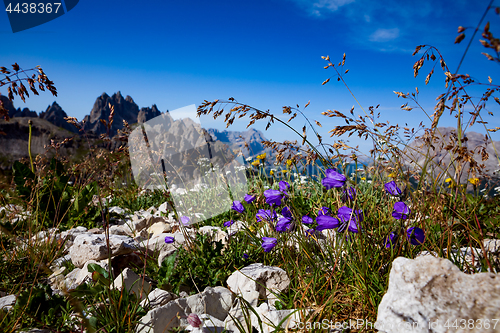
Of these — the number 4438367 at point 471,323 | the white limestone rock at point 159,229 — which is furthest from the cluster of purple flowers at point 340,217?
the white limestone rock at point 159,229

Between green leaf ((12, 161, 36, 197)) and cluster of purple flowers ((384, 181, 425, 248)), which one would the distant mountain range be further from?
cluster of purple flowers ((384, 181, 425, 248))

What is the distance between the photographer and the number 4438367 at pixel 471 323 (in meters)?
0.97

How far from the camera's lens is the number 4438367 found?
0.97 meters

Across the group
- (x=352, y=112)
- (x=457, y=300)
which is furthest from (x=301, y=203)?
(x=457, y=300)

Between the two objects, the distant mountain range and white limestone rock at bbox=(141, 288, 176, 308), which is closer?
white limestone rock at bbox=(141, 288, 176, 308)

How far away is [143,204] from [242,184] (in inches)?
77.7

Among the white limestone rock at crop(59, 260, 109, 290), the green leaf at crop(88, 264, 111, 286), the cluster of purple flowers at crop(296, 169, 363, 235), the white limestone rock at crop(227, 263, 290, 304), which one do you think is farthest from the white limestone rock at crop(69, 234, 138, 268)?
the cluster of purple flowers at crop(296, 169, 363, 235)

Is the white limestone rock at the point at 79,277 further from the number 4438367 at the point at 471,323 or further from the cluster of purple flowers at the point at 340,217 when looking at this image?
the number 4438367 at the point at 471,323

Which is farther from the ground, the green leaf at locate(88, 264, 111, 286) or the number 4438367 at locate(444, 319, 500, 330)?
the number 4438367 at locate(444, 319, 500, 330)

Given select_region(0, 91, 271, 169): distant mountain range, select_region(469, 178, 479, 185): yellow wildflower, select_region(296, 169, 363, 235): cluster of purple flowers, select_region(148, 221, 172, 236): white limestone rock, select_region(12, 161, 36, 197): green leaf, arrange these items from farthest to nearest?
select_region(0, 91, 271, 169): distant mountain range < select_region(12, 161, 36, 197): green leaf < select_region(148, 221, 172, 236): white limestone rock < select_region(469, 178, 479, 185): yellow wildflower < select_region(296, 169, 363, 235): cluster of purple flowers

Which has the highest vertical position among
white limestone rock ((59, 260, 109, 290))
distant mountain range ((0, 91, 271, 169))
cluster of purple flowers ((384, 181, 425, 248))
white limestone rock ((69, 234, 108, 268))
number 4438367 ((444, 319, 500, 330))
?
distant mountain range ((0, 91, 271, 169))

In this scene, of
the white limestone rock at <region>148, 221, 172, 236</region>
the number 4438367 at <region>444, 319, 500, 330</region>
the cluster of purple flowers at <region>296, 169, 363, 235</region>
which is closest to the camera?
the number 4438367 at <region>444, 319, 500, 330</region>

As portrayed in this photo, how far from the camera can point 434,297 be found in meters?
1.13

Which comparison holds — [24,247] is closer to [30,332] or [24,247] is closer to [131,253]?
[131,253]
